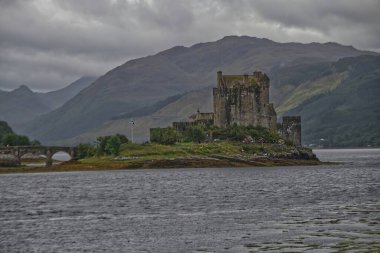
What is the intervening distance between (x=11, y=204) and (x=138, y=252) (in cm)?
5116

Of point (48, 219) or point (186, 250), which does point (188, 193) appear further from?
point (186, 250)

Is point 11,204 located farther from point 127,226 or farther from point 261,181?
point 261,181

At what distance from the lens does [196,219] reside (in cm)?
7562

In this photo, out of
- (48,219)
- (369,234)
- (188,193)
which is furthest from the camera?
(188,193)

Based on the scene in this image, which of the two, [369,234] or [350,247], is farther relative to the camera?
[369,234]

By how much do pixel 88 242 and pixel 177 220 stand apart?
51.5 ft

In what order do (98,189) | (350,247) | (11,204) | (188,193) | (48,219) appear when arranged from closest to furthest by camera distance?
(350,247), (48,219), (11,204), (188,193), (98,189)

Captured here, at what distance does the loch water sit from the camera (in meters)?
57.4

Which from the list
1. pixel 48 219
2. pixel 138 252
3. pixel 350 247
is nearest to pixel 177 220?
pixel 48 219

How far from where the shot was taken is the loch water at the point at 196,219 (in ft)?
188

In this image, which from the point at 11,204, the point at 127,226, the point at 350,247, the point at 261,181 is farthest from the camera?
the point at 261,181

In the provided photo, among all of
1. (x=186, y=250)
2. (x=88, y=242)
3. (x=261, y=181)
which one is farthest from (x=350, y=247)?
(x=261, y=181)

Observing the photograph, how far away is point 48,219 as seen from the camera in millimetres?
79812

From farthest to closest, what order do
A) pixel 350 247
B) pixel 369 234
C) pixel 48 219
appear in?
pixel 48 219
pixel 369 234
pixel 350 247
